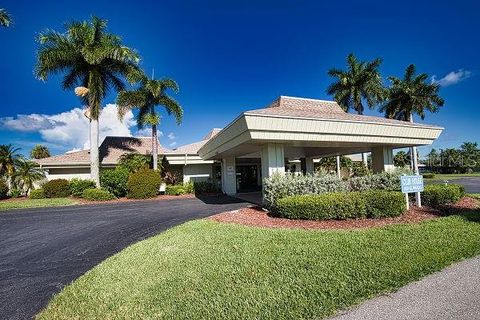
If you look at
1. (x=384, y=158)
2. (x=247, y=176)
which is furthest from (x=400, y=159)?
(x=384, y=158)

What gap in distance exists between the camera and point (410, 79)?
31.2 meters

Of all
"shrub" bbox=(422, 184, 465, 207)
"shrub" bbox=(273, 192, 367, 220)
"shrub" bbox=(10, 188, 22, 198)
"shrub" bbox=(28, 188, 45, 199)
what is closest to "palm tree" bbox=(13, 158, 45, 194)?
"shrub" bbox=(10, 188, 22, 198)

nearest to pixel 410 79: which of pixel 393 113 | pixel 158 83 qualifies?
pixel 393 113

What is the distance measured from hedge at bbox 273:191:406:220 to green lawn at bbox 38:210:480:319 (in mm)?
1393

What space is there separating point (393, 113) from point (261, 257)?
110 ft

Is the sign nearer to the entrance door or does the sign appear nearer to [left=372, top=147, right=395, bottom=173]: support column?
[left=372, top=147, right=395, bottom=173]: support column

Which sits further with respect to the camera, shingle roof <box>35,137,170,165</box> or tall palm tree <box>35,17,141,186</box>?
shingle roof <box>35,137,170,165</box>

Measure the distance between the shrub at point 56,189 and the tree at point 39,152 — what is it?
102 feet

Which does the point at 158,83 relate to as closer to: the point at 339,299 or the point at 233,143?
the point at 233,143

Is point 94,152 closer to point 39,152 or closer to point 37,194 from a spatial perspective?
point 37,194

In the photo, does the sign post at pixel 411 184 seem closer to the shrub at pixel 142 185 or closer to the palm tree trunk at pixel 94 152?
the shrub at pixel 142 185

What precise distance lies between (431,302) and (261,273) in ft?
7.52

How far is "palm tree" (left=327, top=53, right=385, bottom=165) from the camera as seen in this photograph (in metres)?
28.4

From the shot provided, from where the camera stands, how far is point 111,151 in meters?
25.9
